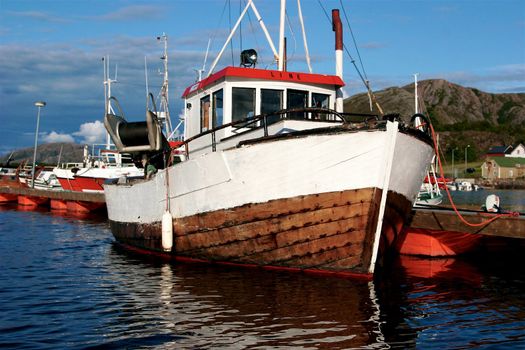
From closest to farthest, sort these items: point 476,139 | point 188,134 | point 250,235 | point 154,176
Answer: point 250,235
point 154,176
point 188,134
point 476,139

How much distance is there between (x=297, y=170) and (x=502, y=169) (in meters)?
109

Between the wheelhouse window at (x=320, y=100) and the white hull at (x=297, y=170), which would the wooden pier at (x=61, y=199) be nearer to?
the wheelhouse window at (x=320, y=100)

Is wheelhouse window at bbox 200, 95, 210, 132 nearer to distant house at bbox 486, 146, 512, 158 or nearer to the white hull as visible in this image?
the white hull

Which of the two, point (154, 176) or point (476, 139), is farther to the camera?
point (476, 139)

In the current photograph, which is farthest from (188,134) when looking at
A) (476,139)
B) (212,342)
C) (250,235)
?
(476,139)

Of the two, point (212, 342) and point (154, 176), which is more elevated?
point (154, 176)

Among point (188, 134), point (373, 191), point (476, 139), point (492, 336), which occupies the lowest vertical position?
point (492, 336)

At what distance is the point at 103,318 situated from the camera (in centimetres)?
721

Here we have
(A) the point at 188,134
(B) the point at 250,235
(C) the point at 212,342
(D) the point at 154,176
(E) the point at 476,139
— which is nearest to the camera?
(C) the point at 212,342

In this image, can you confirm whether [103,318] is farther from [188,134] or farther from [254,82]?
[188,134]

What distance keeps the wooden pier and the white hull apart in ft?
57.6

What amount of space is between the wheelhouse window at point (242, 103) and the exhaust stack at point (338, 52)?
1.95 metres

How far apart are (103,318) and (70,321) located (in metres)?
0.39

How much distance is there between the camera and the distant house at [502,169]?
10781 centimetres
